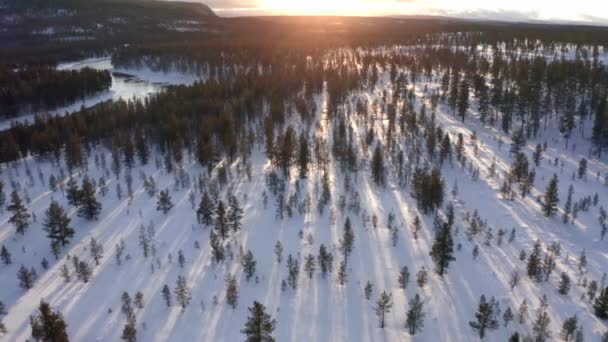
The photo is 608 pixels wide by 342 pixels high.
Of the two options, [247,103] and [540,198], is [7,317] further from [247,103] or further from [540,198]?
[247,103]

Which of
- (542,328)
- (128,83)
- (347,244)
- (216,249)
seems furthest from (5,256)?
(128,83)

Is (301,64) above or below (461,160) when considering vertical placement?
above

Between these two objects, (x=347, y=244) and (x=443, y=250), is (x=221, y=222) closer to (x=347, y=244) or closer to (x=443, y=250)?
(x=347, y=244)

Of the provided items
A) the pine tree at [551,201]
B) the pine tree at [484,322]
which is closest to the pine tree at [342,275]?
the pine tree at [484,322]

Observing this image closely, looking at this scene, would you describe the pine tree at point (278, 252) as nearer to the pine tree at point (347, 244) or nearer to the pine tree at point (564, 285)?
the pine tree at point (347, 244)

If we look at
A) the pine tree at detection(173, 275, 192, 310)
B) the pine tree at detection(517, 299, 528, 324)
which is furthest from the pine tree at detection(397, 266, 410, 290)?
the pine tree at detection(173, 275, 192, 310)

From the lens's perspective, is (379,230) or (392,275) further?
(379,230)

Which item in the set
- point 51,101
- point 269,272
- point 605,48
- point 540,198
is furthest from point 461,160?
point 605,48
